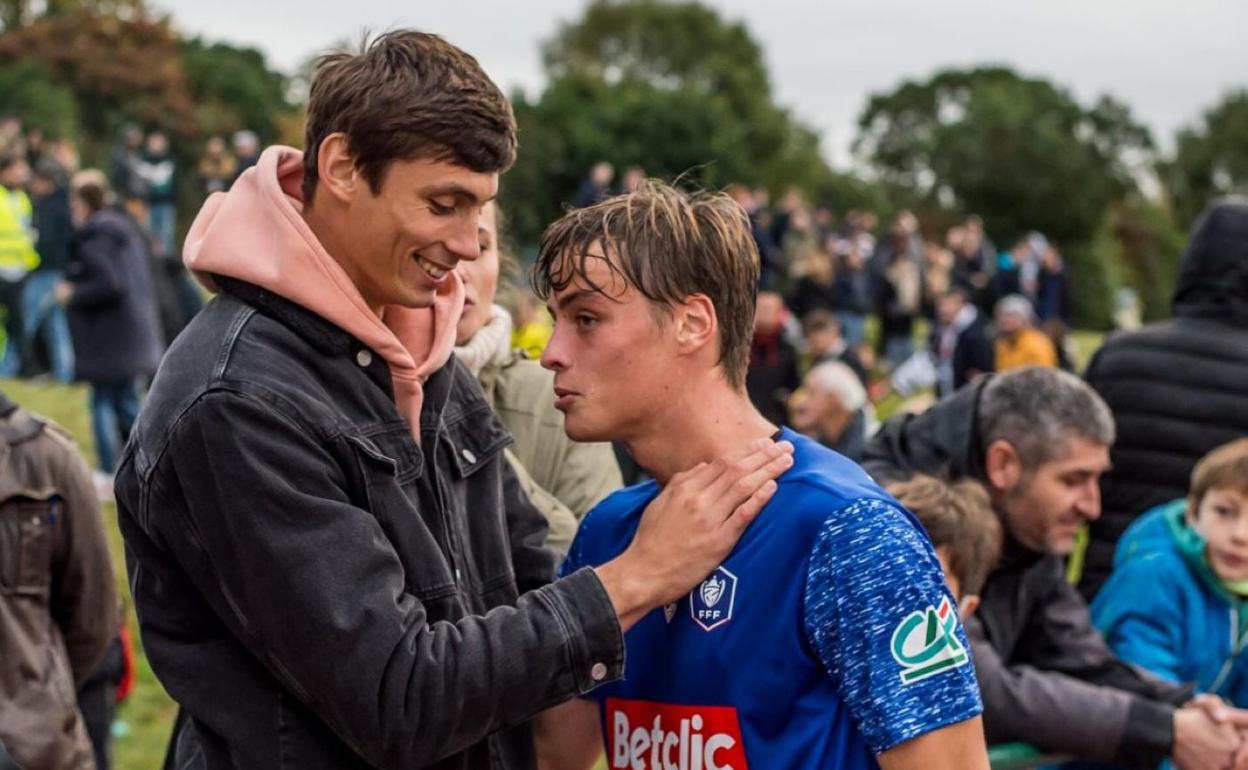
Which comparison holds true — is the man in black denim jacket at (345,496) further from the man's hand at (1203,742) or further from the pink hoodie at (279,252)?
the man's hand at (1203,742)

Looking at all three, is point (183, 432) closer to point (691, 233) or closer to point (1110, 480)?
point (691, 233)

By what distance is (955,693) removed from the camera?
2102 mm

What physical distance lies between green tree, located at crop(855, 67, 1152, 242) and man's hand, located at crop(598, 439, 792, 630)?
4457 centimetres

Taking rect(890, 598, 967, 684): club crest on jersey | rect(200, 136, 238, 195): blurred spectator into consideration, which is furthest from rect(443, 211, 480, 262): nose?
rect(200, 136, 238, 195): blurred spectator

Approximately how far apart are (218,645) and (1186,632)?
8.64 ft

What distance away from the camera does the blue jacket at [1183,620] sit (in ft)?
12.8

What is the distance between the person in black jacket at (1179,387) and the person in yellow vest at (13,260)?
1107 centimetres

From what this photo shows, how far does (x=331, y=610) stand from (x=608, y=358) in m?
0.57

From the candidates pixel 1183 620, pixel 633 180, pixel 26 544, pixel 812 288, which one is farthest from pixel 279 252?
pixel 812 288

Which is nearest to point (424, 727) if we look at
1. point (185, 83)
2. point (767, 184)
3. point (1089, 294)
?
point (1089, 294)

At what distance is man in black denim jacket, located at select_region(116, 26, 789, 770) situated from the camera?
2049 millimetres

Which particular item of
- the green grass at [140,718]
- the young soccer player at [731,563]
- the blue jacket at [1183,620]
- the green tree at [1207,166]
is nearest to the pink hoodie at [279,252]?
the young soccer player at [731,563]

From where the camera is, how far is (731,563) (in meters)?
2.24

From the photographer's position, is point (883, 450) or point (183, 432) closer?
point (183, 432)
